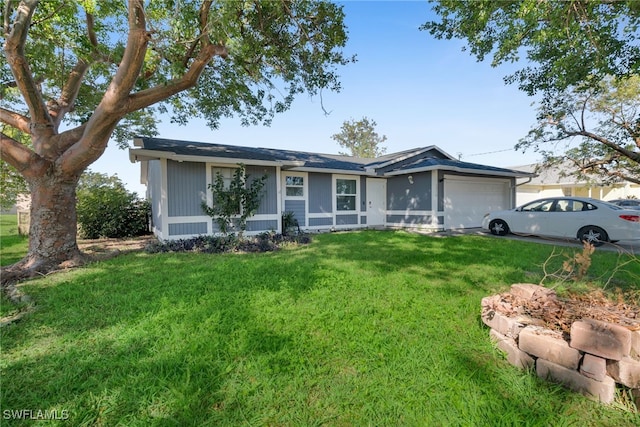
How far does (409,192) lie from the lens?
11320 millimetres

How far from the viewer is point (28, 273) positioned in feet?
15.4

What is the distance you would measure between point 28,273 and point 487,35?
36.9ft

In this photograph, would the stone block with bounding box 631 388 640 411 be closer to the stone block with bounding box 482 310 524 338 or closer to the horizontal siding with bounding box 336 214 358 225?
the stone block with bounding box 482 310 524 338

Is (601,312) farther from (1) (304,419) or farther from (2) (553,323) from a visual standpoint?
(1) (304,419)

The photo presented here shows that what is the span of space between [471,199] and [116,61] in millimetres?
12884

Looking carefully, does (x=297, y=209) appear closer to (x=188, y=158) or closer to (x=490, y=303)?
(x=188, y=158)

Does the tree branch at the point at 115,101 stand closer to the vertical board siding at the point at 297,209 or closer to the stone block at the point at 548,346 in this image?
the vertical board siding at the point at 297,209

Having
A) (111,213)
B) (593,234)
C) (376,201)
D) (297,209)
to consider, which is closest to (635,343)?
(593,234)

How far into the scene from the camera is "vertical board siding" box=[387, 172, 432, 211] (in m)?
10.7

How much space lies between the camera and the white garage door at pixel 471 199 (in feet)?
34.7

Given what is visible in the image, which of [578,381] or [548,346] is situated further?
[548,346]

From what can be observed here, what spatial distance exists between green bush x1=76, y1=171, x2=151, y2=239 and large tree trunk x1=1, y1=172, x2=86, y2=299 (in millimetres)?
4638

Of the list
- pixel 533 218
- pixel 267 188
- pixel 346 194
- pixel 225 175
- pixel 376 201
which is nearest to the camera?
pixel 225 175

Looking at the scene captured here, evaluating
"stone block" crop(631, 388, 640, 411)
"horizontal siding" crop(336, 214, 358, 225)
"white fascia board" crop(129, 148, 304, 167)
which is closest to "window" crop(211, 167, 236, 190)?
"white fascia board" crop(129, 148, 304, 167)
